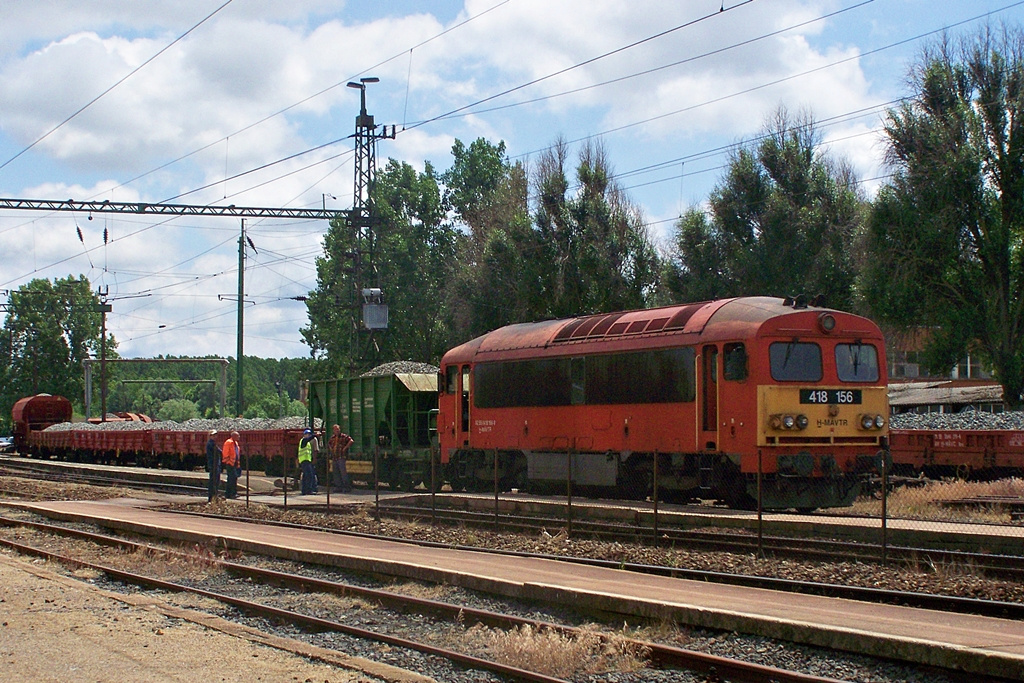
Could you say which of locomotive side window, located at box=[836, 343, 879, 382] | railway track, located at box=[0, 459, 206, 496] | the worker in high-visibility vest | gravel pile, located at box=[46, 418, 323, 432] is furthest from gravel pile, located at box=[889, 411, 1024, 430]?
railway track, located at box=[0, 459, 206, 496]

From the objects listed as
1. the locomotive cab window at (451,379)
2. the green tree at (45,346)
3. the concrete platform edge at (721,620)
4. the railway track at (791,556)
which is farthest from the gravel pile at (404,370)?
the green tree at (45,346)

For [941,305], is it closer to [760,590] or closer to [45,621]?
[760,590]

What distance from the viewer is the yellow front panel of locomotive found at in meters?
18.0

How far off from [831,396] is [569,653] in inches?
432

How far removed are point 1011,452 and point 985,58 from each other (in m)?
18.7

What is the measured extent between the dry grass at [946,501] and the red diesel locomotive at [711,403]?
3.83 feet

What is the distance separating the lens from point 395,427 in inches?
1144

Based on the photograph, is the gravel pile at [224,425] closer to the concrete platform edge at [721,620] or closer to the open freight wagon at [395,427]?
the open freight wagon at [395,427]

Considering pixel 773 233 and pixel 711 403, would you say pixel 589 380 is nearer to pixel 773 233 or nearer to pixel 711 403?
pixel 711 403

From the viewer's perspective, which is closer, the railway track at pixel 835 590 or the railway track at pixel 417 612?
the railway track at pixel 417 612

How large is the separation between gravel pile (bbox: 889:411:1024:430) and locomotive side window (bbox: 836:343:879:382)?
8.75 meters

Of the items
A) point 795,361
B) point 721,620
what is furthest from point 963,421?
point 721,620

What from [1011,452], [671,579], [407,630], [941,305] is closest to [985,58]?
[941,305]

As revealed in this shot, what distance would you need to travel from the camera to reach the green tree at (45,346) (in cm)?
9919
